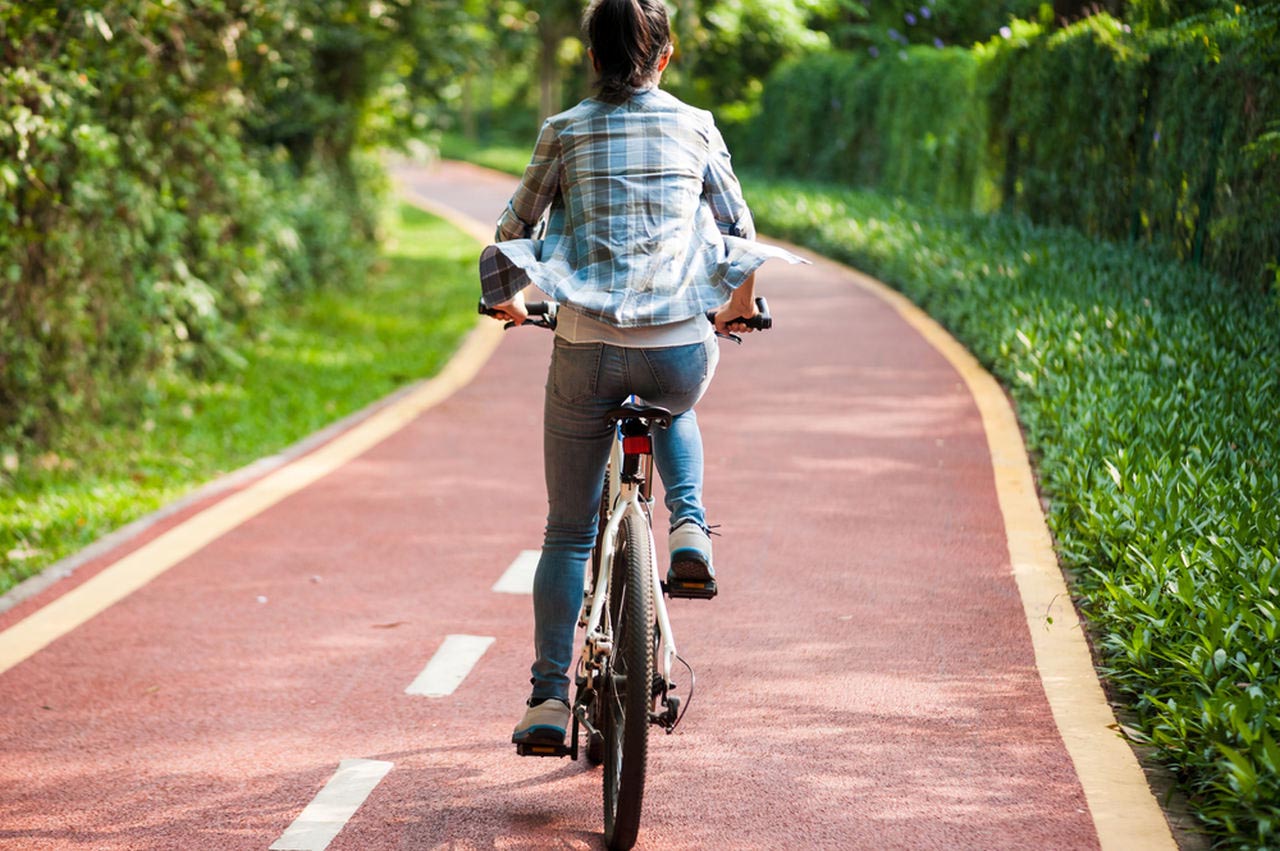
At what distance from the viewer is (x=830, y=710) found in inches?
181

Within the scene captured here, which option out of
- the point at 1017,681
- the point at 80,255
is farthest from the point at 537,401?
the point at 1017,681

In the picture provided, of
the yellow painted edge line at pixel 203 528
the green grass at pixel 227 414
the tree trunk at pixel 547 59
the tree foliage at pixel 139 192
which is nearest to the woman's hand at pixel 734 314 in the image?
the yellow painted edge line at pixel 203 528

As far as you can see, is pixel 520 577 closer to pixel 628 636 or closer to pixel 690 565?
pixel 690 565

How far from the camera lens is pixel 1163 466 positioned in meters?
6.03

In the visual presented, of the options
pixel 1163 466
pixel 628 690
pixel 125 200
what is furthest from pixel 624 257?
pixel 125 200

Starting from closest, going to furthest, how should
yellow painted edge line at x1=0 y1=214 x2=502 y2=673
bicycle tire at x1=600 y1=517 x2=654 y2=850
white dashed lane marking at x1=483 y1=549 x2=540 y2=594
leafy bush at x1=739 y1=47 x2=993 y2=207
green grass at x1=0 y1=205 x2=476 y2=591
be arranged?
bicycle tire at x1=600 y1=517 x2=654 y2=850
yellow painted edge line at x1=0 y1=214 x2=502 y2=673
white dashed lane marking at x1=483 y1=549 x2=540 y2=594
green grass at x1=0 y1=205 x2=476 y2=591
leafy bush at x1=739 y1=47 x2=993 y2=207

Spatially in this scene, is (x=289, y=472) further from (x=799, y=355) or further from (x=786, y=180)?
(x=786, y=180)

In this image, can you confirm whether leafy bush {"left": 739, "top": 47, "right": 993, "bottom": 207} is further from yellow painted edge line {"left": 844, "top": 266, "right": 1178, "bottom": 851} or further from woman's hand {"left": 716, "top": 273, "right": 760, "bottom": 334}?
woman's hand {"left": 716, "top": 273, "right": 760, "bottom": 334}

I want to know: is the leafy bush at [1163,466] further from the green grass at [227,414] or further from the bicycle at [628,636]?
the green grass at [227,414]

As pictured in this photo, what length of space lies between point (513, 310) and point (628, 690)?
104 centimetres

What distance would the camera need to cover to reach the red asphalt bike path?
3.90 meters

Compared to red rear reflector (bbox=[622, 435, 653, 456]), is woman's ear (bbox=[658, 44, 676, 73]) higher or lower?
higher

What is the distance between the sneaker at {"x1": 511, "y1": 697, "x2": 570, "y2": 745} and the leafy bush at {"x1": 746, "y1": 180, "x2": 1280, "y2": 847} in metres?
1.63

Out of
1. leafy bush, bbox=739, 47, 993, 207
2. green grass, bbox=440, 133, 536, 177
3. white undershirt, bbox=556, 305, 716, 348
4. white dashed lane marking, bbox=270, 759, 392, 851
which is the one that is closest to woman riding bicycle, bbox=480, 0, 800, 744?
white undershirt, bbox=556, 305, 716, 348
